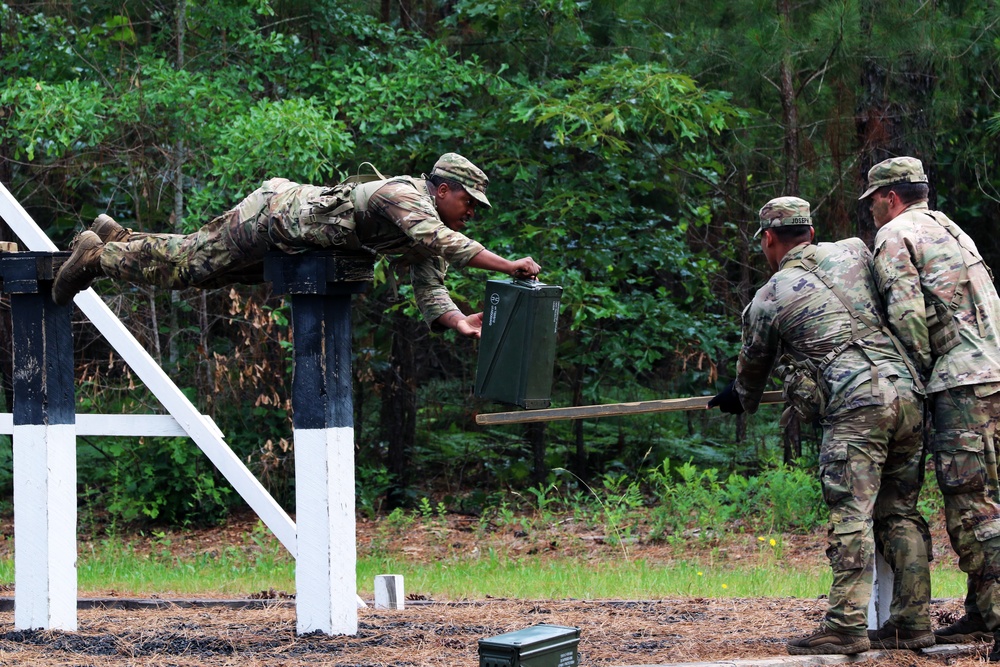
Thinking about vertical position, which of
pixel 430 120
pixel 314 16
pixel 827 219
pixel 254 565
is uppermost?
pixel 314 16

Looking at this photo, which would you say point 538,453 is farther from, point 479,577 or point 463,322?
point 463,322

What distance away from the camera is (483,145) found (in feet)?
37.4

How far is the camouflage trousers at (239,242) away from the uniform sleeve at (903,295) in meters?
2.45

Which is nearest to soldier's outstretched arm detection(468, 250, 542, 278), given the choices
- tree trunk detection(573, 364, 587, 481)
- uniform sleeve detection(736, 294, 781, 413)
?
uniform sleeve detection(736, 294, 781, 413)

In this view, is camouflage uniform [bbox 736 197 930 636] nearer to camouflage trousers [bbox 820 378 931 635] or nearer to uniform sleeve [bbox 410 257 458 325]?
camouflage trousers [bbox 820 378 931 635]

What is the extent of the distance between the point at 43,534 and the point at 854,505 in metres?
3.97

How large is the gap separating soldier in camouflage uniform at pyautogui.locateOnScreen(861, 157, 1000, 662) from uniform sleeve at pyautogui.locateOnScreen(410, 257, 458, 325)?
210 centimetres

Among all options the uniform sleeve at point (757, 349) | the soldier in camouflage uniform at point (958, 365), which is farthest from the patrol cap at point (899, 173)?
the uniform sleeve at point (757, 349)

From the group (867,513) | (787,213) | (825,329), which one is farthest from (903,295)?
(867,513)

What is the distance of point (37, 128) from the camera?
1019 centimetres

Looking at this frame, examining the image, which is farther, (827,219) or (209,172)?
(827,219)

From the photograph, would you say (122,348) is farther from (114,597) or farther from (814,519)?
(814,519)

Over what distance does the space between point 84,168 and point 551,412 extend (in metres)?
7.85

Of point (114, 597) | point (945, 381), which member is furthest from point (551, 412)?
point (114, 597)
